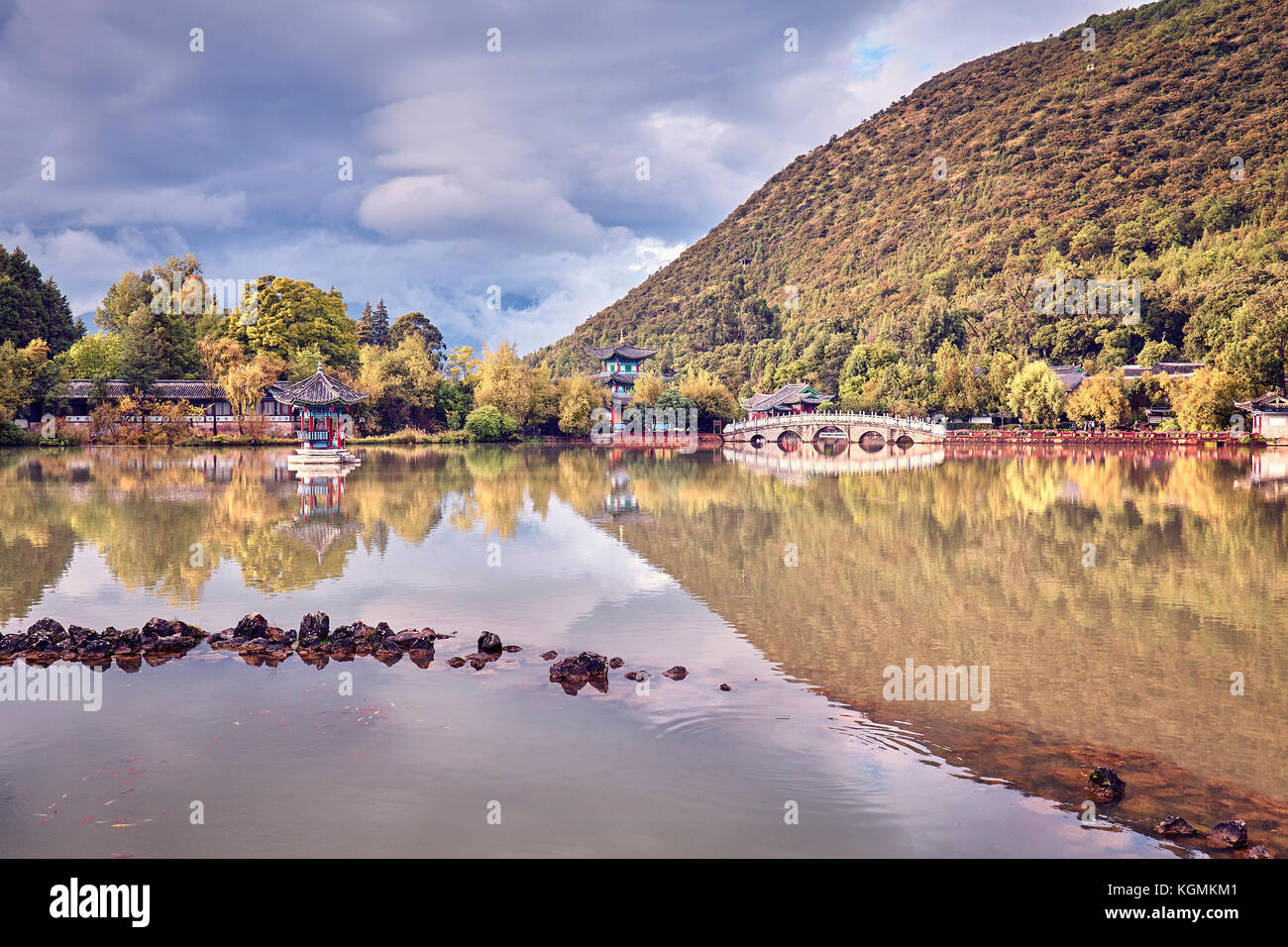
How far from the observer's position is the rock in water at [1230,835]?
21.0ft

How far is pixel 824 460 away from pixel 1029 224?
8030 centimetres

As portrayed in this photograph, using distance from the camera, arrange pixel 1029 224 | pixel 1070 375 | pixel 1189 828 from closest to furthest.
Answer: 1. pixel 1189 828
2. pixel 1070 375
3. pixel 1029 224

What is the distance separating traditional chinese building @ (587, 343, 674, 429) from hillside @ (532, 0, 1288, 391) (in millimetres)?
17093

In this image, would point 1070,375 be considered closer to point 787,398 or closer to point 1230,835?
point 787,398

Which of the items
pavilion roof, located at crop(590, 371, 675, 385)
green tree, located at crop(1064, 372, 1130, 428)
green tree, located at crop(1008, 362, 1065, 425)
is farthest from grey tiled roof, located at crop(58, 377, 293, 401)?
green tree, located at crop(1064, 372, 1130, 428)

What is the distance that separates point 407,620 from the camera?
12867mm

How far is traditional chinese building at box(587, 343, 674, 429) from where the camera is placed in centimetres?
8219

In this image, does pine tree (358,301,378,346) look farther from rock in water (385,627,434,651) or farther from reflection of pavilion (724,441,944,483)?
rock in water (385,627,434,651)

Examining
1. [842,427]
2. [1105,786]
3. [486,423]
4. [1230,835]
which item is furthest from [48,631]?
[842,427]

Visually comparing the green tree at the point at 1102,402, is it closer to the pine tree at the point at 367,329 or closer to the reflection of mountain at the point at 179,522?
the reflection of mountain at the point at 179,522

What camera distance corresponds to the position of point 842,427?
6862 cm

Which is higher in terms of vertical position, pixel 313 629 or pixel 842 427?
pixel 842 427

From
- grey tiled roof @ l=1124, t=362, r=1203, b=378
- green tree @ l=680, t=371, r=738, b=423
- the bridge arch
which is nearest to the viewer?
grey tiled roof @ l=1124, t=362, r=1203, b=378

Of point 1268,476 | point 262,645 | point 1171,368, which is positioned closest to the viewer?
point 262,645
